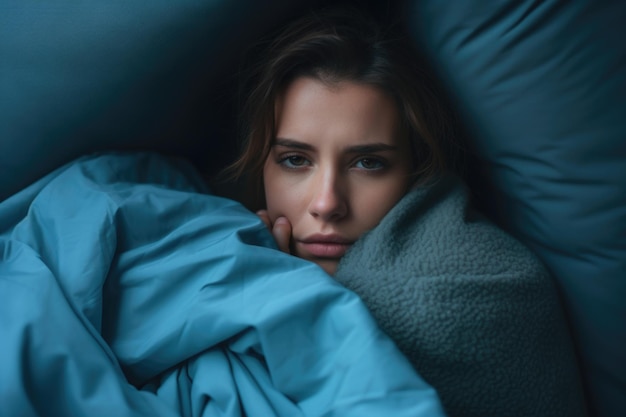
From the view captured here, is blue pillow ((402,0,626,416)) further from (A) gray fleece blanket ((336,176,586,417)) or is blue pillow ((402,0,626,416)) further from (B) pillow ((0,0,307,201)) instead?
(B) pillow ((0,0,307,201))

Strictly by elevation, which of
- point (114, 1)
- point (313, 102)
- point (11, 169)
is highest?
point (114, 1)

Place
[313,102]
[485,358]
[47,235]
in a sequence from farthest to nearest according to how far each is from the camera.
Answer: [313,102]
[47,235]
[485,358]

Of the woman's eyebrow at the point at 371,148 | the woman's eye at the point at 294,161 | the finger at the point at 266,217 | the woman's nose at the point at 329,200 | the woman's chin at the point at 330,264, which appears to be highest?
the woman's eyebrow at the point at 371,148

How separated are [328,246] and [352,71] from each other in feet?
0.83

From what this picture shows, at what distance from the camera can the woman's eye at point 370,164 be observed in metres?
0.88

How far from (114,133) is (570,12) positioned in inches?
23.9

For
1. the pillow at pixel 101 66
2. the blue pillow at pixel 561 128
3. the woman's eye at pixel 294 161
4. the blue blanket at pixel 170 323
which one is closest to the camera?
the blue blanket at pixel 170 323

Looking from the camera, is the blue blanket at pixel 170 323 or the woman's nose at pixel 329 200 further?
the woman's nose at pixel 329 200

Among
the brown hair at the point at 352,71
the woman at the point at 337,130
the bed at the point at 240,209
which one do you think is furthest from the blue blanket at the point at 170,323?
the brown hair at the point at 352,71

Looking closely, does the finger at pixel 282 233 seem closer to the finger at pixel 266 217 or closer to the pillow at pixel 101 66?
the finger at pixel 266 217

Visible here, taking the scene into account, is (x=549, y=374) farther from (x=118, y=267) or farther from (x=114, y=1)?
(x=114, y=1)

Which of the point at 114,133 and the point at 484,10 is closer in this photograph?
the point at 484,10

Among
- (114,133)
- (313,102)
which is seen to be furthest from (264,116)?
(114,133)

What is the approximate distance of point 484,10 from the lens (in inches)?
29.4
